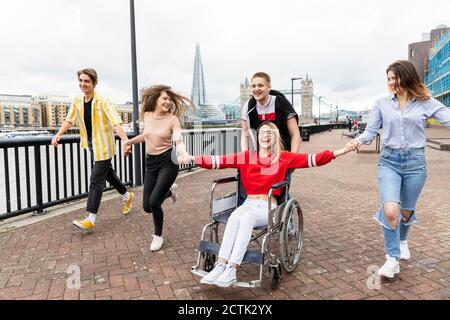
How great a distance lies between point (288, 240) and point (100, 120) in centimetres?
266

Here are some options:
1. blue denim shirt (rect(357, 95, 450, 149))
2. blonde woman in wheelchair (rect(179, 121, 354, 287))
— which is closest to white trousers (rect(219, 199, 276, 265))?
blonde woman in wheelchair (rect(179, 121, 354, 287))

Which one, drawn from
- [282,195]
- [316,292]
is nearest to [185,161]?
[282,195]

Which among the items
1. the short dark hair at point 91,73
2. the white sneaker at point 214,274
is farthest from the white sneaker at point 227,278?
the short dark hair at point 91,73

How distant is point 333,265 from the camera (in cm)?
359

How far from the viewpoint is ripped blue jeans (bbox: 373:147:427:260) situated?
319 centimetres

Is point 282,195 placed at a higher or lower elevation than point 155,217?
higher

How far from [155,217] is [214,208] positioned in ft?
3.19

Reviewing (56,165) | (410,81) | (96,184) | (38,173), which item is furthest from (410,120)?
(56,165)

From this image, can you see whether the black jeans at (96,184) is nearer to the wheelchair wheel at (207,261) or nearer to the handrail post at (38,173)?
the handrail post at (38,173)

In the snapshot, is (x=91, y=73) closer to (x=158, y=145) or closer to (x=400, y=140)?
(x=158, y=145)

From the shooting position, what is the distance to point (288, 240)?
11.3 feet

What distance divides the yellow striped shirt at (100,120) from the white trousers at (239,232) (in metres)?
2.22

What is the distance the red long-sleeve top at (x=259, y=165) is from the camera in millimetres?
3406
